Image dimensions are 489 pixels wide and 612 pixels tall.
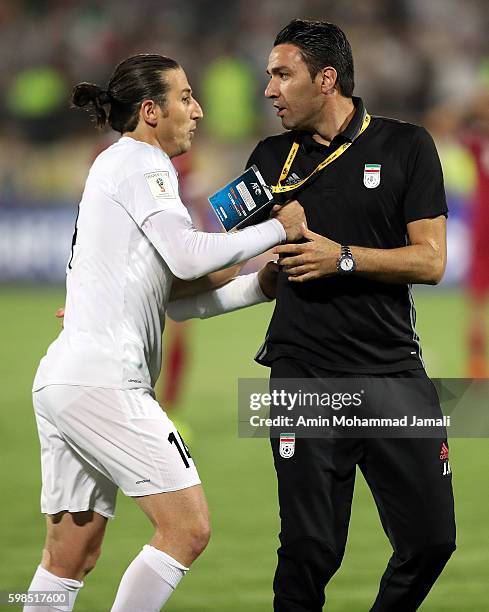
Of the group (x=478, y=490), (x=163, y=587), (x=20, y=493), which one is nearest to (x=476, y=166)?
(x=478, y=490)

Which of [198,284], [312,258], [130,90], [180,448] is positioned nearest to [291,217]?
[312,258]

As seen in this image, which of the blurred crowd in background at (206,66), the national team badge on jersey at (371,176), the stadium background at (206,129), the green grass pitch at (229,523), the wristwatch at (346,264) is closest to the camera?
the wristwatch at (346,264)

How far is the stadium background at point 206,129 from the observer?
375 inches

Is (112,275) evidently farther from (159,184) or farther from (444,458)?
(444,458)

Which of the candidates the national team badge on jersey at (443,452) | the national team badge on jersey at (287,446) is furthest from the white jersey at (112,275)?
the national team badge on jersey at (443,452)

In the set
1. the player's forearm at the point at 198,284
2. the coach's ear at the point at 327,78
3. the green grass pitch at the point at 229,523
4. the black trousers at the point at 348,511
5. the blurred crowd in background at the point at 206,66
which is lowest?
the green grass pitch at the point at 229,523

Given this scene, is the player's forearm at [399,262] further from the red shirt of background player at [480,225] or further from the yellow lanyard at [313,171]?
the red shirt of background player at [480,225]

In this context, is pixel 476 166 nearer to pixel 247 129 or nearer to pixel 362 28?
pixel 247 129

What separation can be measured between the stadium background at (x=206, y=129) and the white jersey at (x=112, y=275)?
3561 millimetres

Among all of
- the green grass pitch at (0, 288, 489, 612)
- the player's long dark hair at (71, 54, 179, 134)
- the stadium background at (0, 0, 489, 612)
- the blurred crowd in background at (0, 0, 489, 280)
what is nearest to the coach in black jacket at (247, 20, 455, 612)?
the player's long dark hair at (71, 54, 179, 134)

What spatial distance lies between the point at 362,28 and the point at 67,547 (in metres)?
16.2

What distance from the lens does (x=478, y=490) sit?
707cm

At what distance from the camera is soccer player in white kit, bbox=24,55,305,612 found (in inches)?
152

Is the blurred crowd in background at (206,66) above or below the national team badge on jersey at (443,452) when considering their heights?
above
